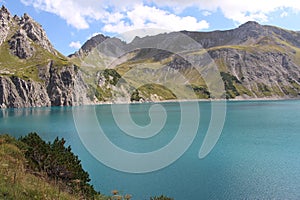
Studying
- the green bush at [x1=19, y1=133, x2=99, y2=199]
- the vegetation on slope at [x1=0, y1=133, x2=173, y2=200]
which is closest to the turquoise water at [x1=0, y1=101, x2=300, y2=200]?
the green bush at [x1=19, y1=133, x2=99, y2=199]

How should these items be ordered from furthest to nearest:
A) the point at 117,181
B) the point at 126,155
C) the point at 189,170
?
the point at 126,155 → the point at 189,170 → the point at 117,181

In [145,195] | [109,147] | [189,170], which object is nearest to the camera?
[145,195]

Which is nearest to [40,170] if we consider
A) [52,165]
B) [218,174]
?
[52,165]

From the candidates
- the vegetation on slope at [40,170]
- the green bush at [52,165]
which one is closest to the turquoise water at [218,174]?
the green bush at [52,165]

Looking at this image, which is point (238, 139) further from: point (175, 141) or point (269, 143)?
point (175, 141)

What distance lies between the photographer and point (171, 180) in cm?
4100

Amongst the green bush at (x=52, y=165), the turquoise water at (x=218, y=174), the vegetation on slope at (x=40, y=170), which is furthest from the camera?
the turquoise water at (x=218, y=174)

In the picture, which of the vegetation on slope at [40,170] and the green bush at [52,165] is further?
the green bush at [52,165]

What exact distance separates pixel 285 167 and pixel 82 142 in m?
50.3

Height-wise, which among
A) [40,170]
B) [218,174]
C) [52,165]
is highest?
[52,165]

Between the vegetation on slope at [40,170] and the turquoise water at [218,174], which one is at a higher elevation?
the vegetation on slope at [40,170]

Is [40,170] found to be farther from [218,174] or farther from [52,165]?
[218,174]

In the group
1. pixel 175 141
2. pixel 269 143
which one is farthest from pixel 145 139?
pixel 269 143

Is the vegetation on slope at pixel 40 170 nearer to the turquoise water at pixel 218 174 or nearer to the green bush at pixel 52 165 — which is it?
the green bush at pixel 52 165
